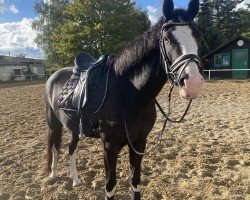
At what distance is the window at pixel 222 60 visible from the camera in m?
23.6

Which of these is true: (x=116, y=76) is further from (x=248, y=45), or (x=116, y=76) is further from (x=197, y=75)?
(x=248, y=45)

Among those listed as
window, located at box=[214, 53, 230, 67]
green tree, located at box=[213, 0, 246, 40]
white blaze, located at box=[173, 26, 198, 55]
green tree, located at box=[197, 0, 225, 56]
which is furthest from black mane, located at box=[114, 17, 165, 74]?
green tree, located at box=[213, 0, 246, 40]

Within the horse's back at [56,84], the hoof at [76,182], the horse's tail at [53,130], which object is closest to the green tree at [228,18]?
the horse's back at [56,84]

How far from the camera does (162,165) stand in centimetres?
432

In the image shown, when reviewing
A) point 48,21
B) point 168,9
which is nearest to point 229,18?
point 48,21

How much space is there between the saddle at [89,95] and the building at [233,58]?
20.7m

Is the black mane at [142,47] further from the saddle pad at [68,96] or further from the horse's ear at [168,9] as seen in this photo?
the saddle pad at [68,96]

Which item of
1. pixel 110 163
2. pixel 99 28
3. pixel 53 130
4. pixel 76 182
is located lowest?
pixel 76 182

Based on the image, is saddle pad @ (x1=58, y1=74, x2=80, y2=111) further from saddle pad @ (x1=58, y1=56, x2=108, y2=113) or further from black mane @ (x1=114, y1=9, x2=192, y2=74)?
black mane @ (x1=114, y1=9, x2=192, y2=74)

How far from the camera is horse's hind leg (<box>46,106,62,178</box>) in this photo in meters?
4.06

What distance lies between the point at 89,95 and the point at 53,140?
1493mm

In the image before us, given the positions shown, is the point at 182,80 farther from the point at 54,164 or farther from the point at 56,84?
the point at 54,164

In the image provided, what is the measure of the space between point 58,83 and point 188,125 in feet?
12.1

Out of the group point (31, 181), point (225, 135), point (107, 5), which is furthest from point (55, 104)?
point (107, 5)
